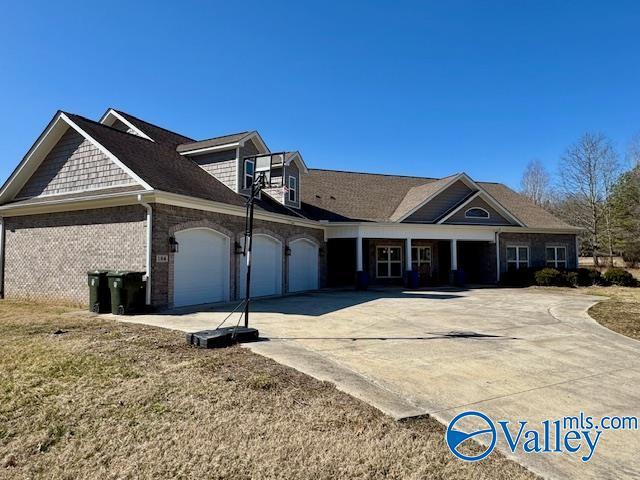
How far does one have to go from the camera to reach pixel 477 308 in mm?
13227

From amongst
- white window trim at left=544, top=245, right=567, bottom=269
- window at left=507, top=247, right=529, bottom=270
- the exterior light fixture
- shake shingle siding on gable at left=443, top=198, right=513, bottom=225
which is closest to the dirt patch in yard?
Answer: the exterior light fixture

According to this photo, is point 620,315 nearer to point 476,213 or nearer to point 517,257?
point 476,213

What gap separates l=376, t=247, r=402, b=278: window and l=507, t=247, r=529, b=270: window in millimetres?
6557

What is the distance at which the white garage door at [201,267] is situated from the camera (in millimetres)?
12445

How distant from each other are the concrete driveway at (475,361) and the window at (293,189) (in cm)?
842

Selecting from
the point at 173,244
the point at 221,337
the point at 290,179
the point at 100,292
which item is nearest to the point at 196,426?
the point at 221,337

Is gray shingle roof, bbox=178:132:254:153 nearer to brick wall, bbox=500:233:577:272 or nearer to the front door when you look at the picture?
the front door

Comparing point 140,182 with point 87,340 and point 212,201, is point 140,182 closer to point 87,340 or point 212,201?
point 212,201

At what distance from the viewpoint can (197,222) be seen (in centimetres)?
1289

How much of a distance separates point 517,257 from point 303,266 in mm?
13624

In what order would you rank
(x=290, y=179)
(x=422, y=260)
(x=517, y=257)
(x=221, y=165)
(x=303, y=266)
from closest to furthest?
(x=221, y=165), (x=303, y=266), (x=290, y=179), (x=517, y=257), (x=422, y=260)

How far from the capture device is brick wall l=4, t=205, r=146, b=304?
12.0 metres

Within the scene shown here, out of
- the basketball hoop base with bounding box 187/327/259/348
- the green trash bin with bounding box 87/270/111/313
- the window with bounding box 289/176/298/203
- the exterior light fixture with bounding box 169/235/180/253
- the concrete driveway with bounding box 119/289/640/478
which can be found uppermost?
the window with bounding box 289/176/298/203

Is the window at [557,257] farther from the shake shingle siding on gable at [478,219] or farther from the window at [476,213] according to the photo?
the window at [476,213]
